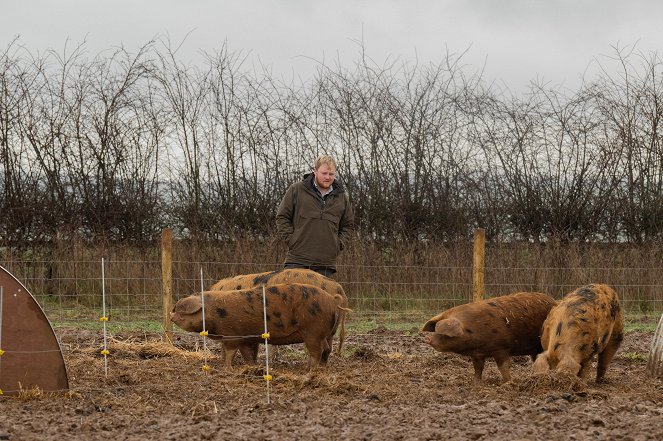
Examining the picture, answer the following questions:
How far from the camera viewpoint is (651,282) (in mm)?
14844

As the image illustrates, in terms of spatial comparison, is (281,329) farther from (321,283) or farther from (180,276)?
(180,276)

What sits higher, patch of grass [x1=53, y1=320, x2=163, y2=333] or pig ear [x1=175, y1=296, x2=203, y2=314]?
pig ear [x1=175, y1=296, x2=203, y2=314]

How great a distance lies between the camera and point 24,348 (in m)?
7.14

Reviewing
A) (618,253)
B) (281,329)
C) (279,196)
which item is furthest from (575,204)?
(281,329)

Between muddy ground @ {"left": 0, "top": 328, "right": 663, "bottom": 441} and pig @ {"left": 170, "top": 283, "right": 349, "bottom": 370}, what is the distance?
301 millimetres

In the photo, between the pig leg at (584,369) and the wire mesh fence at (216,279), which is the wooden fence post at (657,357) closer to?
the pig leg at (584,369)

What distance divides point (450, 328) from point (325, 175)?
2433 millimetres

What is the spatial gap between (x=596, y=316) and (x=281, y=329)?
259cm

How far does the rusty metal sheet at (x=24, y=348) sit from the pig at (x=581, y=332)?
11.4 feet

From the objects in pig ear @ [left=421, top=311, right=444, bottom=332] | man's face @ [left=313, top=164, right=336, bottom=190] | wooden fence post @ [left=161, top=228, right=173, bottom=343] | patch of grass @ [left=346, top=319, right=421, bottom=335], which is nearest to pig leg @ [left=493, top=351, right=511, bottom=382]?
pig ear @ [left=421, top=311, right=444, bottom=332]

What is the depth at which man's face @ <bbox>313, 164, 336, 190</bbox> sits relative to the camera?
9.52 m

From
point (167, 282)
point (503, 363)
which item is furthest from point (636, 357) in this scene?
point (167, 282)

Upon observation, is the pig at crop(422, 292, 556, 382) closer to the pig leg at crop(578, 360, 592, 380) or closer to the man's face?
the pig leg at crop(578, 360, 592, 380)

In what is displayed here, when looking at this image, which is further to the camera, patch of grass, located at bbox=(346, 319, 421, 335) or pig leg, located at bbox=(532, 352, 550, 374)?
patch of grass, located at bbox=(346, 319, 421, 335)
